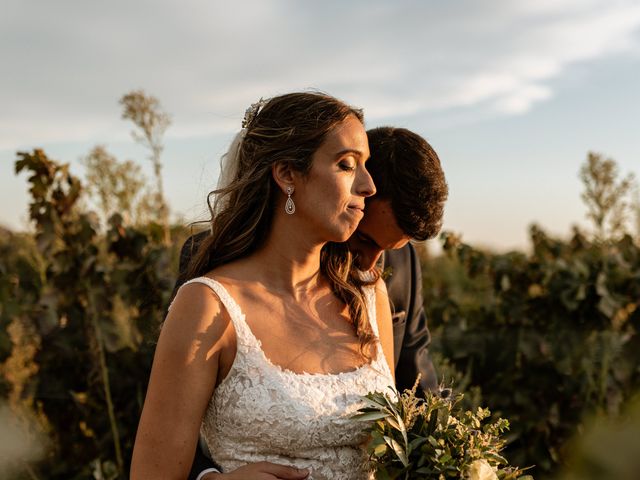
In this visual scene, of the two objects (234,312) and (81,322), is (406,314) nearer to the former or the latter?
(234,312)

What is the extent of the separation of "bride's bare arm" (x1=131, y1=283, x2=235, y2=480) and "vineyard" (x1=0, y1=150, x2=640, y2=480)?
1.74 meters

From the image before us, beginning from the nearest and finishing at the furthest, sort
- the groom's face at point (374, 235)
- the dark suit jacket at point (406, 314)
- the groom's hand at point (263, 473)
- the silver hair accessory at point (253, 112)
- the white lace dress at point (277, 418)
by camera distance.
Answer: the groom's hand at point (263, 473) → the white lace dress at point (277, 418) → the silver hair accessory at point (253, 112) → the groom's face at point (374, 235) → the dark suit jacket at point (406, 314)

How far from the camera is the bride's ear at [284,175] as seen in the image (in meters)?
2.53

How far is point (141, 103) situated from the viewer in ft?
15.3

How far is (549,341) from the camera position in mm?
5102

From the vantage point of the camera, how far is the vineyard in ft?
14.6

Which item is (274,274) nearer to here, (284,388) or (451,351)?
(284,388)

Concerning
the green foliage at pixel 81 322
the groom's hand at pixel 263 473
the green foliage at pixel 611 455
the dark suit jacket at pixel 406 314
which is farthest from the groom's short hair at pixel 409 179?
the green foliage at pixel 611 455

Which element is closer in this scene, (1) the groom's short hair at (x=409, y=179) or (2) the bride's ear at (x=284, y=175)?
(2) the bride's ear at (x=284, y=175)

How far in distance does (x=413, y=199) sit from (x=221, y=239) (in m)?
0.76

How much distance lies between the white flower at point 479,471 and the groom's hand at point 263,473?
58 centimetres

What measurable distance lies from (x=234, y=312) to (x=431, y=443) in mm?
770

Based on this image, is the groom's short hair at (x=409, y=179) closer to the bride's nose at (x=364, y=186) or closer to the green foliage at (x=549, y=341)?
the bride's nose at (x=364, y=186)

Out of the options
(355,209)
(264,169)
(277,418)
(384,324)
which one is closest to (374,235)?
(384,324)
